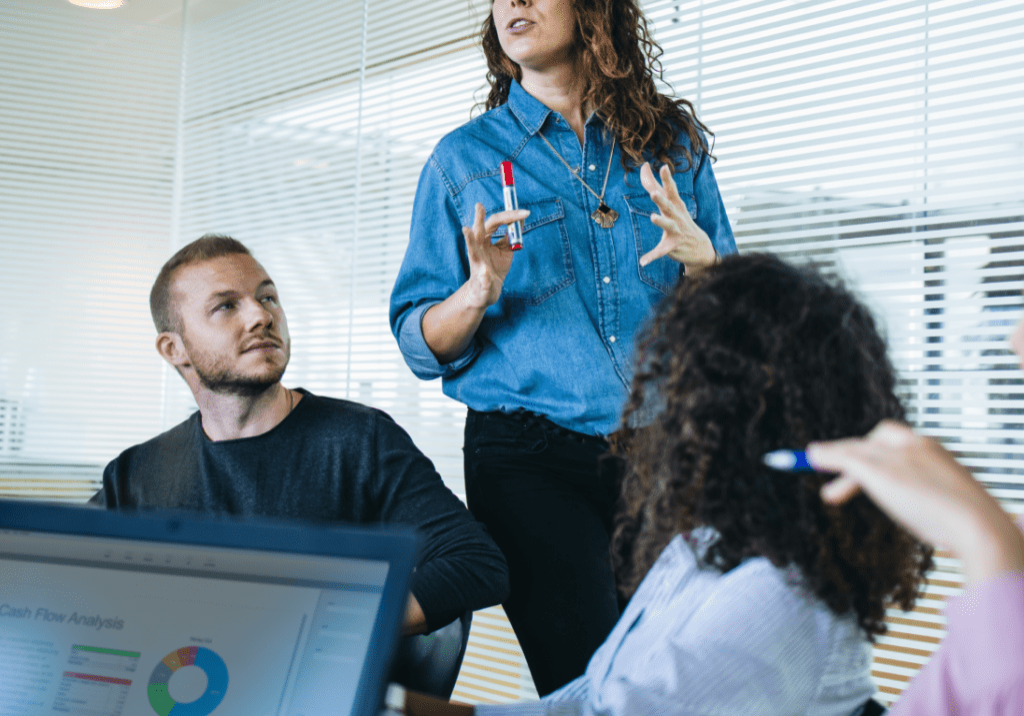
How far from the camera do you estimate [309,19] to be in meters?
3.55

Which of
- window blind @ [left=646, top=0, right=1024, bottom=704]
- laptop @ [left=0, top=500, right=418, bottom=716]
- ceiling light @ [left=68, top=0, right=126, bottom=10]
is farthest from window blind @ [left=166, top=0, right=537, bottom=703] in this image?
laptop @ [left=0, top=500, right=418, bottom=716]

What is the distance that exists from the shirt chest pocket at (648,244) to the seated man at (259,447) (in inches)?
20.1

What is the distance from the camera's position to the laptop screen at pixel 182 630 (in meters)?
0.68

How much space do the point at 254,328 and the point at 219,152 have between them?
2.53 meters

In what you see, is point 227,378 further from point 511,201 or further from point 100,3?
point 100,3

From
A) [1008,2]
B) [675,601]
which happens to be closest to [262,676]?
[675,601]

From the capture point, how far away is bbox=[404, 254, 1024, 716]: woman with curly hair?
0.73 meters

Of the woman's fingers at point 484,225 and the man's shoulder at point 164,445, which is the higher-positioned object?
the woman's fingers at point 484,225

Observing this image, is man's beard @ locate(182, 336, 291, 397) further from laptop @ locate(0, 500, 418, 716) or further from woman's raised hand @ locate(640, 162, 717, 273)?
laptop @ locate(0, 500, 418, 716)

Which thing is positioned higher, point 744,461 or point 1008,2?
point 1008,2

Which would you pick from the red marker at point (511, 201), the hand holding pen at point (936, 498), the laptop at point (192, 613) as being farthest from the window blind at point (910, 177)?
the laptop at point (192, 613)

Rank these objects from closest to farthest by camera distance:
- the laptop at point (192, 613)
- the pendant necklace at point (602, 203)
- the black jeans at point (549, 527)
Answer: the laptop at point (192, 613) → the black jeans at point (549, 527) → the pendant necklace at point (602, 203)

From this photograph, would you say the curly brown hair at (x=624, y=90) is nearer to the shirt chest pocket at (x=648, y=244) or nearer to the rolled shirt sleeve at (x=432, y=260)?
the shirt chest pocket at (x=648, y=244)

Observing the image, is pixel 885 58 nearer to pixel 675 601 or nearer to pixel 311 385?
pixel 675 601
